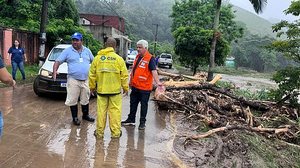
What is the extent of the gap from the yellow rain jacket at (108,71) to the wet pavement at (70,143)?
3.12 feet

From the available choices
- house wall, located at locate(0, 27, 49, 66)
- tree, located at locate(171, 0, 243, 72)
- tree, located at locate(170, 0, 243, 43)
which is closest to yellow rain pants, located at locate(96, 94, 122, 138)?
house wall, located at locate(0, 27, 49, 66)

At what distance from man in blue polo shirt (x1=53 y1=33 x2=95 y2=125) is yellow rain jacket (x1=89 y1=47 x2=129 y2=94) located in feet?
2.92

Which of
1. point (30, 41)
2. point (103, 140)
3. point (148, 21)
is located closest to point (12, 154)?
point (103, 140)

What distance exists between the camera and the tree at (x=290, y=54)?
13.0m

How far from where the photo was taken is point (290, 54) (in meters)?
13.3

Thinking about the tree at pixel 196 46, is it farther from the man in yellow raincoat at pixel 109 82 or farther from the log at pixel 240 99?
the man in yellow raincoat at pixel 109 82

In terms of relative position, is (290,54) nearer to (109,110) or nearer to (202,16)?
(109,110)

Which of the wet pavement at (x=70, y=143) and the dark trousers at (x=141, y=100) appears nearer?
the wet pavement at (x=70, y=143)

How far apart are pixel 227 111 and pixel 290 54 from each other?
4.29m

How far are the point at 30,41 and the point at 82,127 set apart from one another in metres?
15.7

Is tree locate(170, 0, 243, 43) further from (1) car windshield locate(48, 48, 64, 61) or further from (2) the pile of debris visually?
(1) car windshield locate(48, 48, 64, 61)

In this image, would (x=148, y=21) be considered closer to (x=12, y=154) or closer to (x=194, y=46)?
(x=194, y=46)

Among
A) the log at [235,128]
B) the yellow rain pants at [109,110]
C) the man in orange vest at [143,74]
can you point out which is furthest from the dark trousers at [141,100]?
the log at [235,128]

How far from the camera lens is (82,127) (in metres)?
7.71
